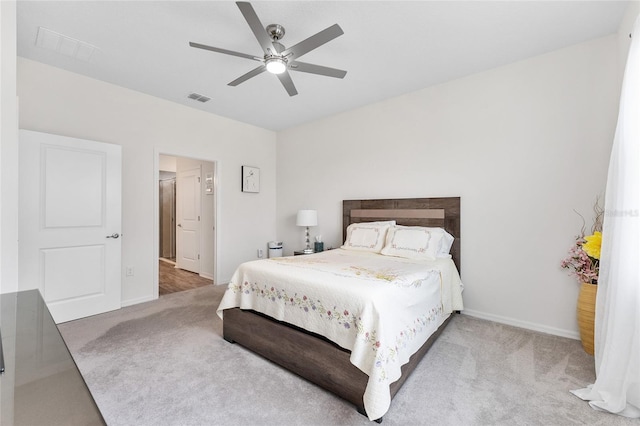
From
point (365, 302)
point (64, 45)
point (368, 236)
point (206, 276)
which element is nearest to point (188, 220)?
point (206, 276)

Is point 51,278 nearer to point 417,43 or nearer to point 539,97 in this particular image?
point 417,43

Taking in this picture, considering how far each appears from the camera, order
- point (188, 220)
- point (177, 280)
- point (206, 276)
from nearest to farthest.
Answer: point (177, 280) < point (206, 276) < point (188, 220)

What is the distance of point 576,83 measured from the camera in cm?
262

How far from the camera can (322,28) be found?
2355 millimetres

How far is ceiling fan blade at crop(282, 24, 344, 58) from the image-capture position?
182 centimetres

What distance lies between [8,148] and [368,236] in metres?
3.20

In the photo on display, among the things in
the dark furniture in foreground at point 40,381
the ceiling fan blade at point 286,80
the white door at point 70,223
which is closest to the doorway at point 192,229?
the white door at point 70,223

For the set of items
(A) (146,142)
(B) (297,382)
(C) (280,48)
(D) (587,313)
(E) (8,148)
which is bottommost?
(B) (297,382)

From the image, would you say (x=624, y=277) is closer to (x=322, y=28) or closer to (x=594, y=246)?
(x=594, y=246)

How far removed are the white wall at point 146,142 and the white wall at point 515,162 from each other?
2.27m

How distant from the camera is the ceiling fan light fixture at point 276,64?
2.20 meters

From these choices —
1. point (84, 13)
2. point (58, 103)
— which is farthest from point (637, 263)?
point (58, 103)

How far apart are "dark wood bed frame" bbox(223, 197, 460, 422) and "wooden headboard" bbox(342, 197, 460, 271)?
1 centimetres

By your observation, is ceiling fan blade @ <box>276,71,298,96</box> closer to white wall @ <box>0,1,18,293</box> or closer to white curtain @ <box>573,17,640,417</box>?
white wall @ <box>0,1,18,293</box>
